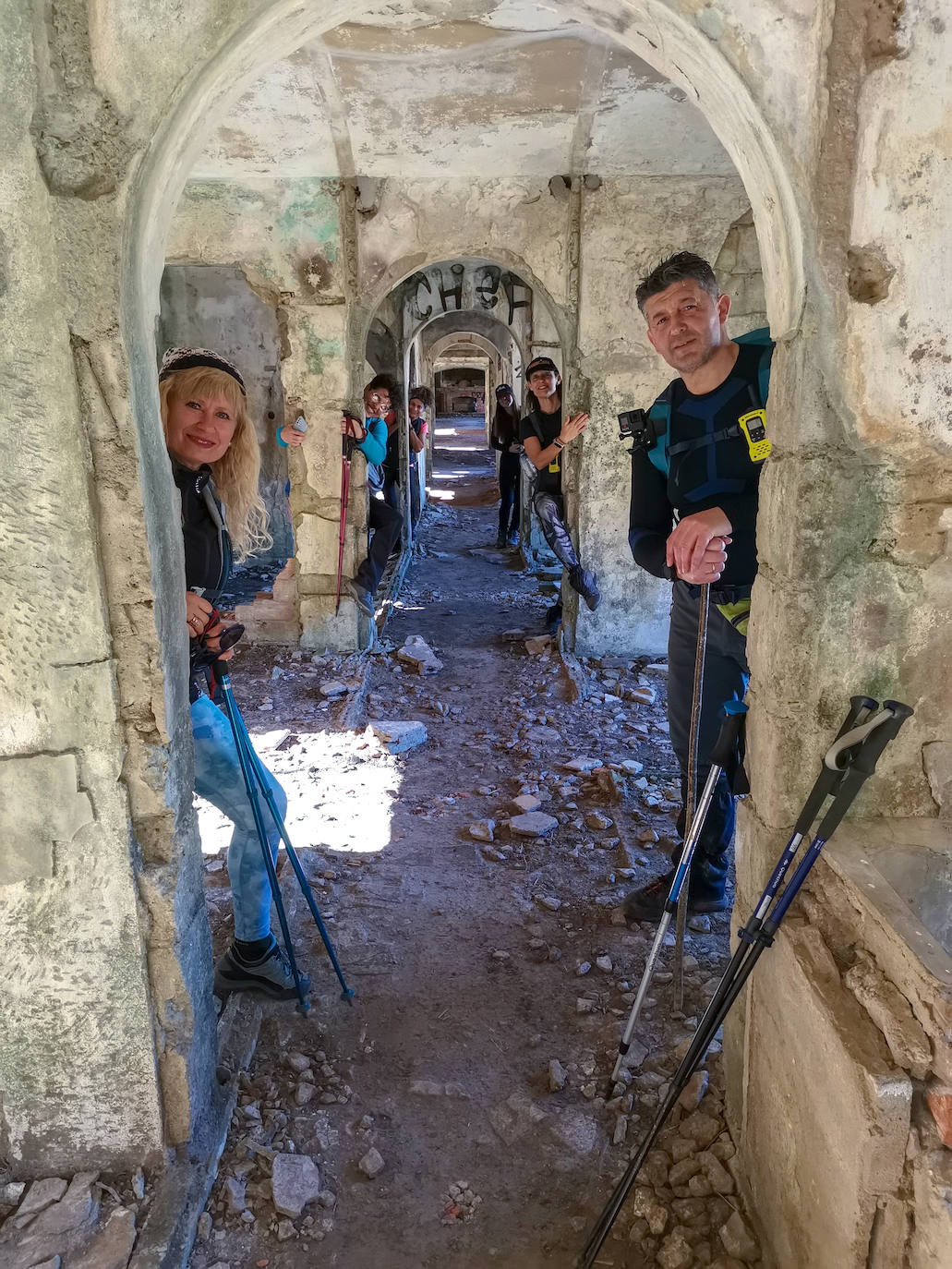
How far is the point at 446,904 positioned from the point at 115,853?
1.97 meters

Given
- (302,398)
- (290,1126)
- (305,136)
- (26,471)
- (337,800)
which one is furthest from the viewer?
(302,398)

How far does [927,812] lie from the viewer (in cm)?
212

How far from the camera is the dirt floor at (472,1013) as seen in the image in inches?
89.4

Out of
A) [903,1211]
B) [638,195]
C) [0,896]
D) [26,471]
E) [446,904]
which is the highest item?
[638,195]

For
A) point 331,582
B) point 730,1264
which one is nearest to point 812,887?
point 730,1264

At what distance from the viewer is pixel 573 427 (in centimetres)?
639

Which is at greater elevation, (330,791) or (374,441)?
(374,441)

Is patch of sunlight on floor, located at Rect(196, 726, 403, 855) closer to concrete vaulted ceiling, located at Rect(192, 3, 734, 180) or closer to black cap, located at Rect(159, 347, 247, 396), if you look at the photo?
black cap, located at Rect(159, 347, 247, 396)

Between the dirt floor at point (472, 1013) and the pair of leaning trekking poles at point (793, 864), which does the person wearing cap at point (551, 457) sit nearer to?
the dirt floor at point (472, 1013)

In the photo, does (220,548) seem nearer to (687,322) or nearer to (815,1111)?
(687,322)

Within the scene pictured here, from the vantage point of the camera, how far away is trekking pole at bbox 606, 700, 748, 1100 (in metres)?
2.42

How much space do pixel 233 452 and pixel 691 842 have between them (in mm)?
1969

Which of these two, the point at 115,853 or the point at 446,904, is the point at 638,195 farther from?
the point at 115,853

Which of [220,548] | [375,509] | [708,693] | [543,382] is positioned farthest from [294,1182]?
[543,382]
